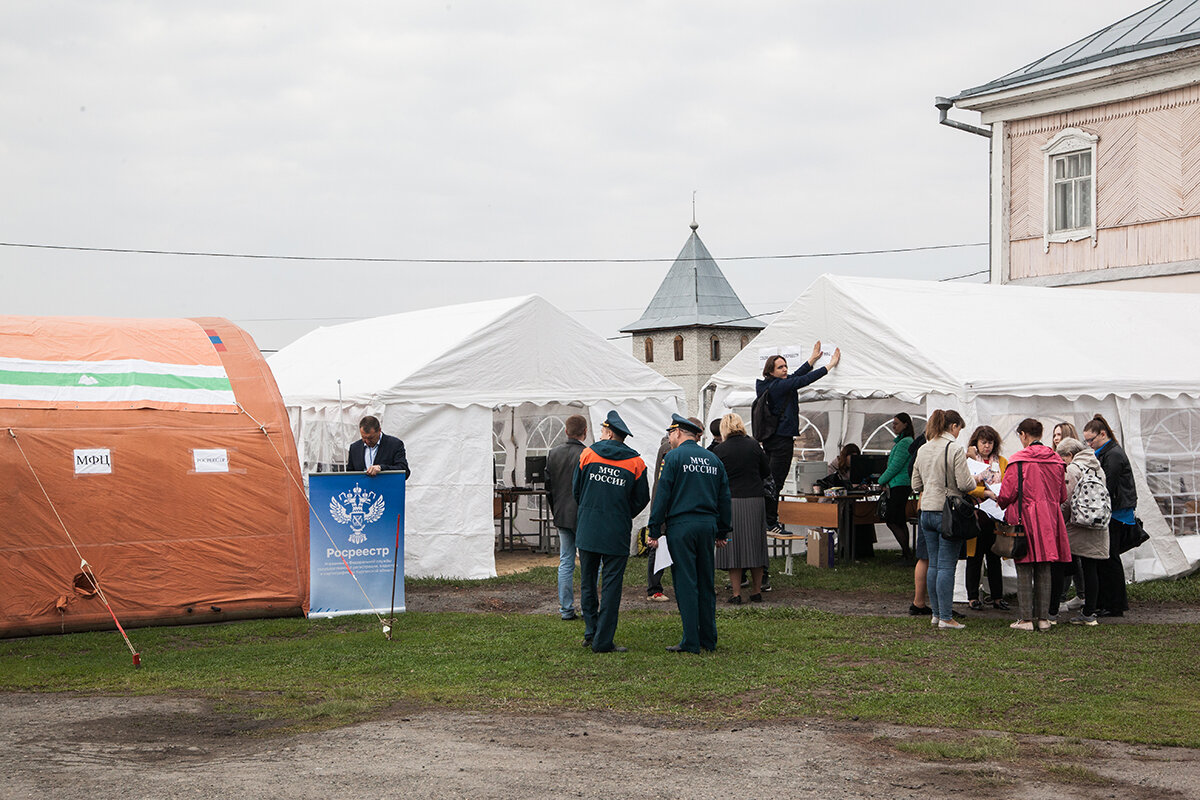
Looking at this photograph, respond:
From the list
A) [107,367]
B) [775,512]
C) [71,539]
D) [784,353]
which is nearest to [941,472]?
[775,512]

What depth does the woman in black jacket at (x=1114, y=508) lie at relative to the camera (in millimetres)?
10227

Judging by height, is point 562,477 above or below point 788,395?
below

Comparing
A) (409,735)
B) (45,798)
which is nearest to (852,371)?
(409,735)

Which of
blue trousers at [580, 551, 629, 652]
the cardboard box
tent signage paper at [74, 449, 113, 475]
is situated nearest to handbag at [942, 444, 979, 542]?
blue trousers at [580, 551, 629, 652]

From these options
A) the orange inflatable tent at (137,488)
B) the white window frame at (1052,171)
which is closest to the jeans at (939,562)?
the orange inflatable tent at (137,488)

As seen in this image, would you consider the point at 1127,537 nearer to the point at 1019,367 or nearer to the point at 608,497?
the point at 1019,367

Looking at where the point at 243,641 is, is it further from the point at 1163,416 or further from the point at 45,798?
the point at 1163,416

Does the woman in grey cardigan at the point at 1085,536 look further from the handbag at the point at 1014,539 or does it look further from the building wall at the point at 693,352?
the building wall at the point at 693,352

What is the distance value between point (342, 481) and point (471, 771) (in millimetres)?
5121

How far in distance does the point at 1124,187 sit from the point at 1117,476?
877cm

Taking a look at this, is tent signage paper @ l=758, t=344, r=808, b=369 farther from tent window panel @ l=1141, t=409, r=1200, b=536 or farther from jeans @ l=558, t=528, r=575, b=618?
jeans @ l=558, t=528, r=575, b=618

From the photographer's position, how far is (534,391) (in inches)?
561

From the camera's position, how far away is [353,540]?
1023 centimetres

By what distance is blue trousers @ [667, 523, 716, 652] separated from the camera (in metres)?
8.44
